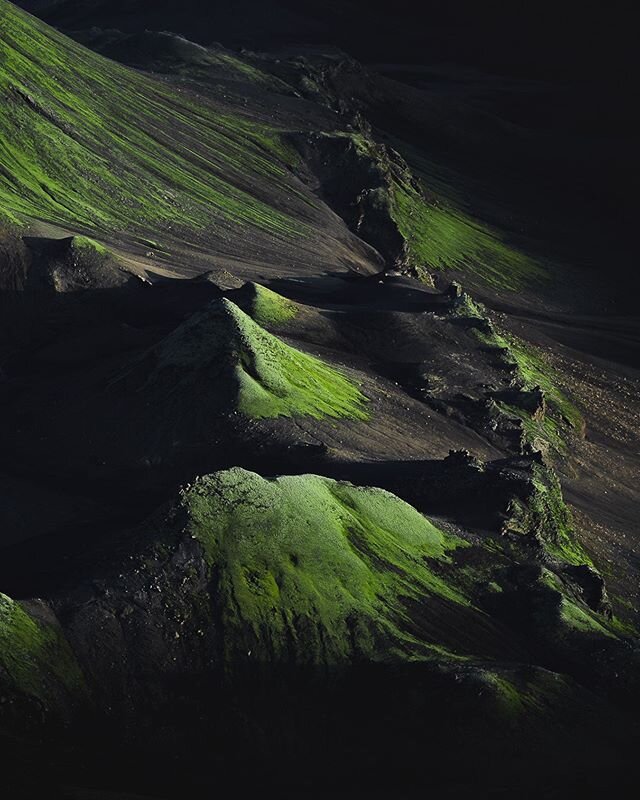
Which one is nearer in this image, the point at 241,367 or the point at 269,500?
the point at 269,500

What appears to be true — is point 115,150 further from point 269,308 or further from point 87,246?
point 269,308

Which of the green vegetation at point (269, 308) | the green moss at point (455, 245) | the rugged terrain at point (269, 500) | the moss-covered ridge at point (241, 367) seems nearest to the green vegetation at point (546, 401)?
the rugged terrain at point (269, 500)

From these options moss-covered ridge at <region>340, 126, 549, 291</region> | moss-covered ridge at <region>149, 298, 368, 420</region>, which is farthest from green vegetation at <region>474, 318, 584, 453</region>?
moss-covered ridge at <region>340, 126, 549, 291</region>

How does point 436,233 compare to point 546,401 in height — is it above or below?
above

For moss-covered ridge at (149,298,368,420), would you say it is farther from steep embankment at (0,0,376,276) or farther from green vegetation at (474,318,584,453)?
steep embankment at (0,0,376,276)

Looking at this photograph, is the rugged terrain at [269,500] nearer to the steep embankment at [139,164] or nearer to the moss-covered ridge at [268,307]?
the moss-covered ridge at [268,307]

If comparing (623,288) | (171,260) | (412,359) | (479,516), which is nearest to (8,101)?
(171,260)

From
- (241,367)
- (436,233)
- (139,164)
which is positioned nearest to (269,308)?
(241,367)
